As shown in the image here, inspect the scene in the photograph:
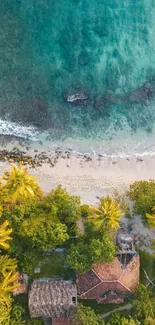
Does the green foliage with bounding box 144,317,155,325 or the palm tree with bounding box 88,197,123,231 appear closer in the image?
the palm tree with bounding box 88,197,123,231

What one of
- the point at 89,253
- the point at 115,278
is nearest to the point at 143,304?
the point at 115,278

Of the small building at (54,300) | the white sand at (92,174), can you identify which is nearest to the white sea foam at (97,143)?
the white sand at (92,174)

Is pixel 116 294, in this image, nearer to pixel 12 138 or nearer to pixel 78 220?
pixel 78 220

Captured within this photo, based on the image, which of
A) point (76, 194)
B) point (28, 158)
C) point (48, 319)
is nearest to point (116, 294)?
point (48, 319)

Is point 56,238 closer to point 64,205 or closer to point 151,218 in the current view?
point 64,205

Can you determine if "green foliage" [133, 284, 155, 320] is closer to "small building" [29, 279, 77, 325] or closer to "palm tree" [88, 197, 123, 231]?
"small building" [29, 279, 77, 325]

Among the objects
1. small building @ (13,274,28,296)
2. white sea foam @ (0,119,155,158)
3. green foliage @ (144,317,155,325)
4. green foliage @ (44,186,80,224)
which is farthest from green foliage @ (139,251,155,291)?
small building @ (13,274,28,296)

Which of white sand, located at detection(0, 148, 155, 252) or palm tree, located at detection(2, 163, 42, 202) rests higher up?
white sand, located at detection(0, 148, 155, 252)
